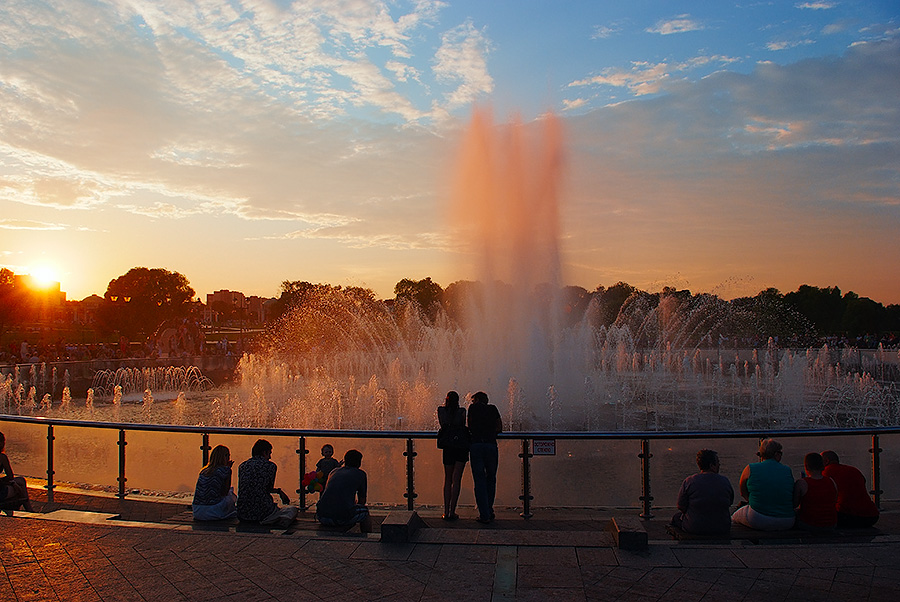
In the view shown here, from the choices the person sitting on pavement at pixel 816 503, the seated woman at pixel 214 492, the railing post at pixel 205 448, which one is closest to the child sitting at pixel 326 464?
the seated woman at pixel 214 492

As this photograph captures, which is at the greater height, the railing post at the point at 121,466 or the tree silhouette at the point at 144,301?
the tree silhouette at the point at 144,301

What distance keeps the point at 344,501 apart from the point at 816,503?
17.2 ft

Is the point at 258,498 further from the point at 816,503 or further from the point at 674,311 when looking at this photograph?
the point at 674,311

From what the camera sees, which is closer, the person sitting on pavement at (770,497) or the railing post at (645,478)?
the person sitting on pavement at (770,497)

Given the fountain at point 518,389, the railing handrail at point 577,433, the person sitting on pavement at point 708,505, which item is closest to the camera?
the person sitting on pavement at point 708,505

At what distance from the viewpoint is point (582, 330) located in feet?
96.4

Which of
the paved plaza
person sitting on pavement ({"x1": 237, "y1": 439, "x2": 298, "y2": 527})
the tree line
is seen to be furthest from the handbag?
the tree line

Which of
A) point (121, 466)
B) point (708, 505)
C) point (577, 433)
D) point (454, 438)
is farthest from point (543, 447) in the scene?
point (121, 466)

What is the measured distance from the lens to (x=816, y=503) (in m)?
7.36

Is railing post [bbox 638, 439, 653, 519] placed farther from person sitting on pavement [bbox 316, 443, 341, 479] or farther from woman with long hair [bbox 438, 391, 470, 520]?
person sitting on pavement [bbox 316, 443, 341, 479]

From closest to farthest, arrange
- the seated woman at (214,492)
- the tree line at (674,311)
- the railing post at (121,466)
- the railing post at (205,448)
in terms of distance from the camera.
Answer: the seated woman at (214,492)
the railing post at (205,448)
the railing post at (121,466)
the tree line at (674,311)

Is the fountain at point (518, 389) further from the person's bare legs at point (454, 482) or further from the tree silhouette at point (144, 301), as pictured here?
the tree silhouette at point (144, 301)

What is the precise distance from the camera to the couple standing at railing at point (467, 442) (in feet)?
26.8

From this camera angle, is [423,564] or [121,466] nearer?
[423,564]
